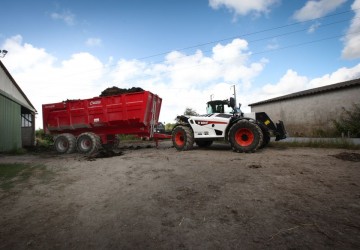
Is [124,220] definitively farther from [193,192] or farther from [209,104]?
[209,104]

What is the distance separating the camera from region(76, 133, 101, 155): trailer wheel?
9805 millimetres

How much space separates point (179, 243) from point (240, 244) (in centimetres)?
60

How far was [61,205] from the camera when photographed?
11.0 feet

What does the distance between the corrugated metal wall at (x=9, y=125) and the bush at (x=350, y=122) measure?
62.3ft

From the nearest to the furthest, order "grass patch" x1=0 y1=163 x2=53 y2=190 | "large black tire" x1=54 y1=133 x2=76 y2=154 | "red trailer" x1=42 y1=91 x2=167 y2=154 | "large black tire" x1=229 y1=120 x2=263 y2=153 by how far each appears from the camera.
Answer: "grass patch" x1=0 y1=163 x2=53 y2=190, "large black tire" x1=229 y1=120 x2=263 y2=153, "red trailer" x1=42 y1=91 x2=167 y2=154, "large black tire" x1=54 y1=133 x2=76 y2=154

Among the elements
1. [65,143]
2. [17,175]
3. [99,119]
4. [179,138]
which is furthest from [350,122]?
[17,175]

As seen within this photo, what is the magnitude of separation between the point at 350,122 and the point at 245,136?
34.0 feet

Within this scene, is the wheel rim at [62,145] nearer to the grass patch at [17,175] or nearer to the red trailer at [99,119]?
the red trailer at [99,119]

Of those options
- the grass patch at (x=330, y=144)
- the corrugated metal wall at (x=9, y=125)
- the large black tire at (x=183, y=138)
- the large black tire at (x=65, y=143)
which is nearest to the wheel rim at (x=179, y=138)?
the large black tire at (x=183, y=138)

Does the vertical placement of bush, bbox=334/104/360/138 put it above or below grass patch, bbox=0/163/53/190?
above

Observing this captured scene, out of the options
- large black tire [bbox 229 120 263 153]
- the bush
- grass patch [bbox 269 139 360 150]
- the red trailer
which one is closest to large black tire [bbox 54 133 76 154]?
the red trailer

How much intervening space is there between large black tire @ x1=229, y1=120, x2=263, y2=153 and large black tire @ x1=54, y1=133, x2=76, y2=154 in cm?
731

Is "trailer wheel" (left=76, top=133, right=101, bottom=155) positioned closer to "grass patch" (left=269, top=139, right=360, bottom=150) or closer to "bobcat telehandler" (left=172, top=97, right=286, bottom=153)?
"bobcat telehandler" (left=172, top=97, right=286, bottom=153)

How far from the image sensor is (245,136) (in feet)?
26.5
